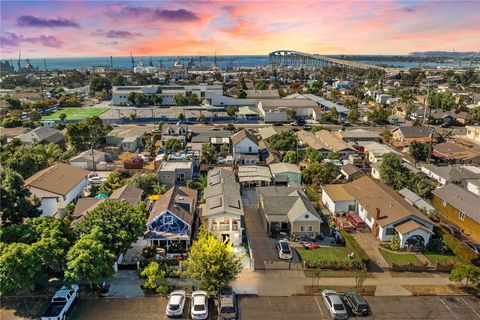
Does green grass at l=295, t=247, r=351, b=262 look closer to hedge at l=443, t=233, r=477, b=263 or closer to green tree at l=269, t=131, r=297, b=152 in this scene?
hedge at l=443, t=233, r=477, b=263

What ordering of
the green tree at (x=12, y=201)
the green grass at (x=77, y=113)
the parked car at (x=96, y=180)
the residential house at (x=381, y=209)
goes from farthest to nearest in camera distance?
the green grass at (x=77, y=113) < the parked car at (x=96, y=180) < the residential house at (x=381, y=209) < the green tree at (x=12, y=201)

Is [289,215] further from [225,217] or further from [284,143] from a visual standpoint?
[284,143]

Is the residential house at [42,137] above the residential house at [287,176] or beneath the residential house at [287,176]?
above

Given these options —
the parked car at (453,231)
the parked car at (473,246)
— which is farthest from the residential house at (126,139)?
the parked car at (473,246)

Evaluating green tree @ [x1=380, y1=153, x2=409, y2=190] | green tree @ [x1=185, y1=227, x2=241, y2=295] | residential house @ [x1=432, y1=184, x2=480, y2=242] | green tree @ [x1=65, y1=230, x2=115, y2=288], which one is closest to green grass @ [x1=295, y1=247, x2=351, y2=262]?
green tree @ [x1=185, y1=227, x2=241, y2=295]

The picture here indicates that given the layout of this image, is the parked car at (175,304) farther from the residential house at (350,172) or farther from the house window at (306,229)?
the residential house at (350,172)

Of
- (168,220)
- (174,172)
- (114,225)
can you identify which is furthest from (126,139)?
(114,225)
